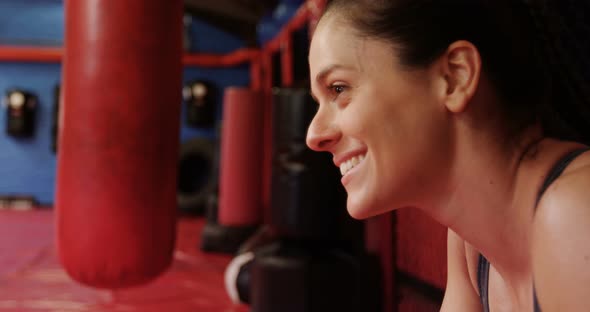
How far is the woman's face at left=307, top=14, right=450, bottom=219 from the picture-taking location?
505 mm

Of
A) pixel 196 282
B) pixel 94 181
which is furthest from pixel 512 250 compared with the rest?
pixel 196 282

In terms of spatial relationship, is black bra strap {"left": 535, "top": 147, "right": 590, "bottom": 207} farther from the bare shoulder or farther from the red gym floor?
the red gym floor

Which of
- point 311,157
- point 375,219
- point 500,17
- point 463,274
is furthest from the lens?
point 375,219

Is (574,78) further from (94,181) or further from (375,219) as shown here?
(375,219)

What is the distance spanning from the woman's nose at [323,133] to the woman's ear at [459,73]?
0.39ft

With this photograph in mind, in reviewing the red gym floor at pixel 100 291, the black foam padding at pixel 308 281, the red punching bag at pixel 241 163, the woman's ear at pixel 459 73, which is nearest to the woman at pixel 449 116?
the woman's ear at pixel 459 73

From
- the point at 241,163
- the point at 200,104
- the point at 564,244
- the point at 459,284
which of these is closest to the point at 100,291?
the point at 241,163

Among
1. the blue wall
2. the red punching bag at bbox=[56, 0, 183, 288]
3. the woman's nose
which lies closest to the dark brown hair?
the woman's nose

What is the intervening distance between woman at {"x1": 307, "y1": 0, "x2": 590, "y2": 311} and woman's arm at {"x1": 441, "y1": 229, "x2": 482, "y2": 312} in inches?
3.9

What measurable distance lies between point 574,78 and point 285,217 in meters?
1.07

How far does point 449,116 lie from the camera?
20.2 inches

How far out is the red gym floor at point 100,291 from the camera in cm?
177

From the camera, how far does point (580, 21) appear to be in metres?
0.61

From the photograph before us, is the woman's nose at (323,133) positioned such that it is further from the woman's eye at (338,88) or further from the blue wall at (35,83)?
the blue wall at (35,83)
